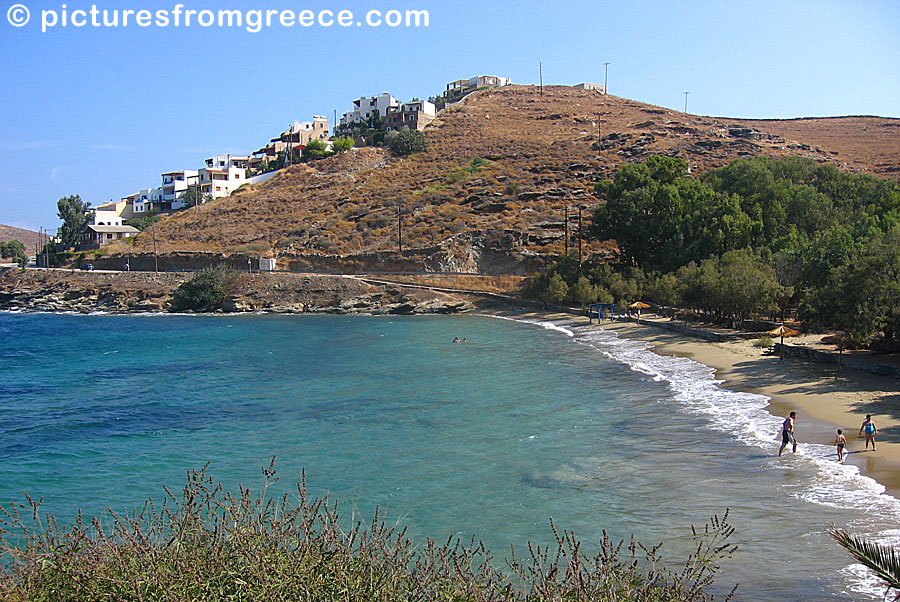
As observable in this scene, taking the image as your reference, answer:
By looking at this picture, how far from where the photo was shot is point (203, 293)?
7344 centimetres

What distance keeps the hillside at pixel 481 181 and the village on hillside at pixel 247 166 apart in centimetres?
608

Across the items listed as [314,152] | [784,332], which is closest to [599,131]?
[314,152]

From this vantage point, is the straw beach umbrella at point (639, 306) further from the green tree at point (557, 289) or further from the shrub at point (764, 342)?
the shrub at point (764, 342)

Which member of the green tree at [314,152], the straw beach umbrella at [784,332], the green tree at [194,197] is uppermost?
the green tree at [314,152]

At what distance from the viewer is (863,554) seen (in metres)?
5.61

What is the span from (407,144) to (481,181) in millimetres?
23928

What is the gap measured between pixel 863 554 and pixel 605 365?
87.3ft

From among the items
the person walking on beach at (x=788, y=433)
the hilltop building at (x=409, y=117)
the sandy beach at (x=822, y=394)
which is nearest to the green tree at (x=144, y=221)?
the hilltop building at (x=409, y=117)

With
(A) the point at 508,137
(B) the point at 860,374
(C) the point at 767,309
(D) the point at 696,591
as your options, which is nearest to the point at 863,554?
(D) the point at 696,591

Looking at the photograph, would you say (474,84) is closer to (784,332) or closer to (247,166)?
(247,166)


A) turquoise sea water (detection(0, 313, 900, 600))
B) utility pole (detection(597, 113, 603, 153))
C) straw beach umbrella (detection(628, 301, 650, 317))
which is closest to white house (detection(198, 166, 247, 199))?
utility pole (detection(597, 113, 603, 153))

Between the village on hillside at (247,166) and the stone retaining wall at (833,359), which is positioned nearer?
the stone retaining wall at (833,359)

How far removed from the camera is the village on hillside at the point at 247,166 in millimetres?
104125

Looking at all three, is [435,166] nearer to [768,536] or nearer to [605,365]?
[605,365]
